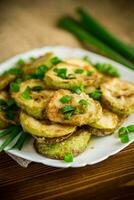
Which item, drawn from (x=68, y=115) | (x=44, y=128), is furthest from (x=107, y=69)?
(x=44, y=128)

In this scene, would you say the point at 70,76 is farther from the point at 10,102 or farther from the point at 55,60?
the point at 10,102

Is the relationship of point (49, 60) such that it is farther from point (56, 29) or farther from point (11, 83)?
point (56, 29)

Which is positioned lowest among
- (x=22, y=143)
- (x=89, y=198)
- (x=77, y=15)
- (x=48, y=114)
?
(x=89, y=198)

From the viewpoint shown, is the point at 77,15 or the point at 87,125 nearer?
the point at 87,125

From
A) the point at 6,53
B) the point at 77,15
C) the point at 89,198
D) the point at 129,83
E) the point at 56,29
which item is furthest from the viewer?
the point at 77,15

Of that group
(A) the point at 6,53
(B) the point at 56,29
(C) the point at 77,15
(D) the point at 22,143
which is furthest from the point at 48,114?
(C) the point at 77,15

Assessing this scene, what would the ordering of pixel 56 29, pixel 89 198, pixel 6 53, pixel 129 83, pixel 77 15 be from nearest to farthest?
1. pixel 89 198
2. pixel 129 83
3. pixel 6 53
4. pixel 56 29
5. pixel 77 15

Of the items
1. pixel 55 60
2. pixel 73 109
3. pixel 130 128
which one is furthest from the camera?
pixel 55 60
